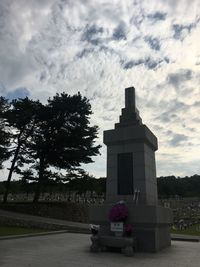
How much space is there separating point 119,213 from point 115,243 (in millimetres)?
913

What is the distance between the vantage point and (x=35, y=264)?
741 cm

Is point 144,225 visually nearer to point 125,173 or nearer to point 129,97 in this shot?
point 125,173

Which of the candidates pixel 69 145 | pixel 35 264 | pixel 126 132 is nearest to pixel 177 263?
pixel 35 264

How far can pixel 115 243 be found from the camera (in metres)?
9.45

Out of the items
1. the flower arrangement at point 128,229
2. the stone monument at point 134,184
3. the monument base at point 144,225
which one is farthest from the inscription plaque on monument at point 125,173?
the flower arrangement at point 128,229

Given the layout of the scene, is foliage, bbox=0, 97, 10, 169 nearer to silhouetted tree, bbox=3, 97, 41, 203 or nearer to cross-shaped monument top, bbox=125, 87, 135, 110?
silhouetted tree, bbox=3, 97, 41, 203

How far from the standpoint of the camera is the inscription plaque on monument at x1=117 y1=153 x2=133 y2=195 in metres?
10.9

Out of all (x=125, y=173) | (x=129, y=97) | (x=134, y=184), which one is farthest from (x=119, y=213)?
(x=129, y=97)

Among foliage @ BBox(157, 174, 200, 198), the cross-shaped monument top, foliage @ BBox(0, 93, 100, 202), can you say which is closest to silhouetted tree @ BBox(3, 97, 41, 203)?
foliage @ BBox(0, 93, 100, 202)

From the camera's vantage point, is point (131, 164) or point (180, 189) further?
point (180, 189)

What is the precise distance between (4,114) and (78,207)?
10461 millimetres

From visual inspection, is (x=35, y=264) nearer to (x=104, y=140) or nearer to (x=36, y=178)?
(x=104, y=140)

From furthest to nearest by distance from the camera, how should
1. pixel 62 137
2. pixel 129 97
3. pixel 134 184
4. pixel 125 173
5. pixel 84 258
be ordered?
1. pixel 62 137
2. pixel 129 97
3. pixel 125 173
4. pixel 134 184
5. pixel 84 258

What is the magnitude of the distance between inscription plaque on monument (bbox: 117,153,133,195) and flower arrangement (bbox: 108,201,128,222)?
0.79 metres
